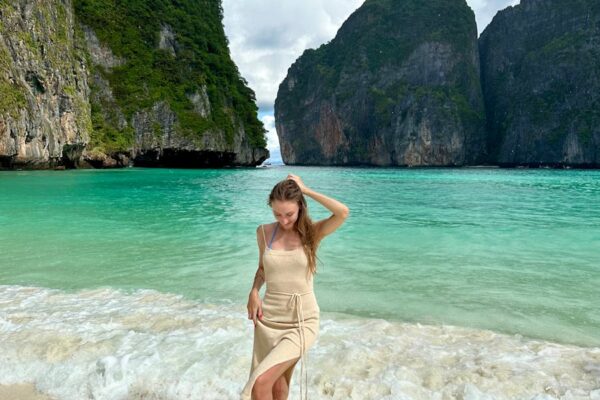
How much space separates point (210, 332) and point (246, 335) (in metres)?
0.35

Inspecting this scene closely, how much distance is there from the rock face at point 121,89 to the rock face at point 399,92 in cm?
5416

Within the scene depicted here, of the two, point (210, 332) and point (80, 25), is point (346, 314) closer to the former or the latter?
point (210, 332)

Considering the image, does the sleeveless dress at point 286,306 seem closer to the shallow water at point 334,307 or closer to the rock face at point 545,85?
the shallow water at point 334,307

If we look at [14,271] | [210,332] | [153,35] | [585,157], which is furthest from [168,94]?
[585,157]

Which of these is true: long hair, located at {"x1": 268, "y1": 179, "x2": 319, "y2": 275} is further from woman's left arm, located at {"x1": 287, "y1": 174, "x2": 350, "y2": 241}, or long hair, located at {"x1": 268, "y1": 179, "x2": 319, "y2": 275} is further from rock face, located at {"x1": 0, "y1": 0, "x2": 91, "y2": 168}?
rock face, located at {"x1": 0, "y1": 0, "x2": 91, "y2": 168}

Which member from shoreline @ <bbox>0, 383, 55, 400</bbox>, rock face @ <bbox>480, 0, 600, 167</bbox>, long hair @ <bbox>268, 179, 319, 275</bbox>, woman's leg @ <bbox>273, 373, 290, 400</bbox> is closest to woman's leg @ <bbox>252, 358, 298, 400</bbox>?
woman's leg @ <bbox>273, 373, 290, 400</bbox>

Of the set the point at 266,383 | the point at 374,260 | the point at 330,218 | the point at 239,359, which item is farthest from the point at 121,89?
the point at 266,383

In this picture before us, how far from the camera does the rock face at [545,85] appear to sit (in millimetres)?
97375

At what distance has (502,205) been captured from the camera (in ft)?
60.5

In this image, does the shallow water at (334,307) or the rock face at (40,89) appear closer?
the shallow water at (334,307)

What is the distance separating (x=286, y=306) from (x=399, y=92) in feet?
410

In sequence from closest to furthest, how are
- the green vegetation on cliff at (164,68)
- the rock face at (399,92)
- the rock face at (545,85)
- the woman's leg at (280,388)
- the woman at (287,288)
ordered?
the woman at (287,288)
the woman's leg at (280,388)
the green vegetation on cliff at (164,68)
the rock face at (545,85)
the rock face at (399,92)

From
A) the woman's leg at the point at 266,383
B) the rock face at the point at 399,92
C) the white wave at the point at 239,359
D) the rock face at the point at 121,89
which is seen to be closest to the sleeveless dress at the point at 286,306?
the woman's leg at the point at 266,383

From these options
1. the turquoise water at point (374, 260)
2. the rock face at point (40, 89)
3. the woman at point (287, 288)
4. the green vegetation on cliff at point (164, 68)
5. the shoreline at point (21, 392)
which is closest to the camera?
the woman at point (287, 288)
